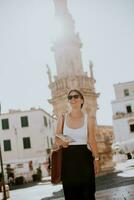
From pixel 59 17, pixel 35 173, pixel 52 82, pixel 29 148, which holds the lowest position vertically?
pixel 35 173

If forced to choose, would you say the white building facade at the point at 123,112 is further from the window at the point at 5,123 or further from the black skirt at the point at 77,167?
the black skirt at the point at 77,167

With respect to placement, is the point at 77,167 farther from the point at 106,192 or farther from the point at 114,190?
the point at 114,190

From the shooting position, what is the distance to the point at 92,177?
14.3ft

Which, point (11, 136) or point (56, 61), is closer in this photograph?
point (56, 61)

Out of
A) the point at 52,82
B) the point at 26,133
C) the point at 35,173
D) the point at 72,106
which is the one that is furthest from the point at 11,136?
the point at 72,106

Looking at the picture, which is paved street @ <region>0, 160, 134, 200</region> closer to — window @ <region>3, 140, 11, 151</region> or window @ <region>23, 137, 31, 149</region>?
window @ <region>23, 137, 31, 149</region>

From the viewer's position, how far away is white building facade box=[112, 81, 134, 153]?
2288 inches

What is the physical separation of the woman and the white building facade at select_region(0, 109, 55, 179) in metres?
43.7

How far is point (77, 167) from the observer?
4.38 meters

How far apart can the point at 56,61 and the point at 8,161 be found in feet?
61.6

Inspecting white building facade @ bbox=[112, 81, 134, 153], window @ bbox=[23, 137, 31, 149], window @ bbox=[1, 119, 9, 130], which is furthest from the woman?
white building facade @ bbox=[112, 81, 134, 153]

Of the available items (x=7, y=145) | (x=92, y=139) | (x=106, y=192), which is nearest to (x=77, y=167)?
(x=92, y=139)

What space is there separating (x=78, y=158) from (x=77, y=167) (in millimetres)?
101

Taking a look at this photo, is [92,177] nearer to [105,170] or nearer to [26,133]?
[105,170]
